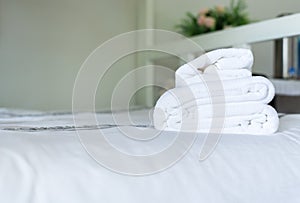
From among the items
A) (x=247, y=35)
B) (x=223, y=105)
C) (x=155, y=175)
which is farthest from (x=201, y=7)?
(x=155, y=175)

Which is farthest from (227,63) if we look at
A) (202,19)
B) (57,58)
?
(57,58)

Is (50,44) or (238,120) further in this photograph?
(50,44)

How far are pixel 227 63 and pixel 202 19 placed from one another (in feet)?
5.87

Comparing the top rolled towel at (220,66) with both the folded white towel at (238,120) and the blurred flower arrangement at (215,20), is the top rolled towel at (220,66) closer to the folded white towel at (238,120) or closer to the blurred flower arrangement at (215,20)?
the folded white towel at (238,120)

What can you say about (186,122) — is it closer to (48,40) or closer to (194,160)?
(194,160)

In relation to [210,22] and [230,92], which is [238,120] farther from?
[210,22]

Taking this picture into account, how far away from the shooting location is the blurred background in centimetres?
261

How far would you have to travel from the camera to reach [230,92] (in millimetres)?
895

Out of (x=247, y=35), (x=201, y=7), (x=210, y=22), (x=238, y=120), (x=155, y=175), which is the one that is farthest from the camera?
(x=201, y=7)

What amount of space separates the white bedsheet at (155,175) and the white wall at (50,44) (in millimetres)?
2031

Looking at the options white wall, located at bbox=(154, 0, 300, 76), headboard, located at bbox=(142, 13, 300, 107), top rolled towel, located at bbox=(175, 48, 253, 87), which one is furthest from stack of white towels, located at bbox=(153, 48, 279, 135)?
white wall, located at bbox=(154, 0, 300, 76)

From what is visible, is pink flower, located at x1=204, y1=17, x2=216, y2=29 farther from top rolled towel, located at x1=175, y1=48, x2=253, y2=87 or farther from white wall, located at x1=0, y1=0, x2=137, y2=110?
top rolled towel, located at x1=175, y1=48, x2=253, y2=87

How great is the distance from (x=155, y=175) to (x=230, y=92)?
1.19 feet

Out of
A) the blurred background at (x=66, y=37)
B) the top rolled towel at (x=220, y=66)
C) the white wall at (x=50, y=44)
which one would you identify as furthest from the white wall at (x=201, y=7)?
the top rolled towel at (x=220, y=66)
